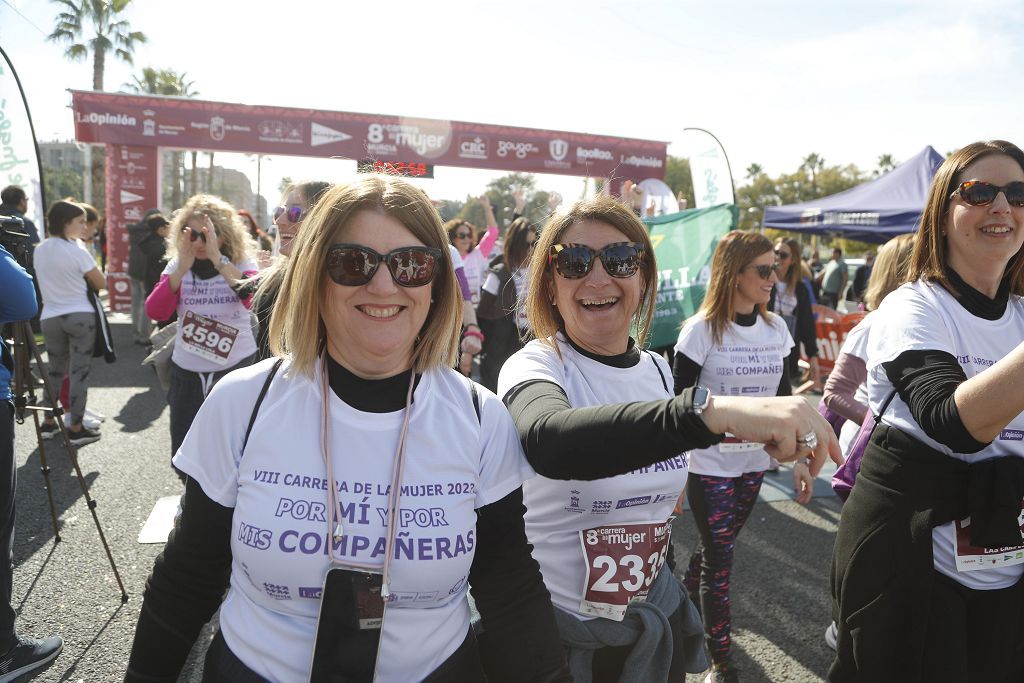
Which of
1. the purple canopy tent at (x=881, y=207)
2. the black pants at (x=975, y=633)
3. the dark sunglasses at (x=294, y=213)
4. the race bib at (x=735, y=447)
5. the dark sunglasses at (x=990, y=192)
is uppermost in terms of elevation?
the purple canopy tent at (x=881, y=207)

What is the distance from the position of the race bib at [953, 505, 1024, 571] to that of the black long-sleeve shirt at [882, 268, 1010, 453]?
37 cm

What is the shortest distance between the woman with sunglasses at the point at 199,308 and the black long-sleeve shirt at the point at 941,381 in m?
3.47

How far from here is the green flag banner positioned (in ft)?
19.7

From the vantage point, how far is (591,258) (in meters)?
1.98

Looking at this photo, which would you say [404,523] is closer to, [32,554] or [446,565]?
[446,565]

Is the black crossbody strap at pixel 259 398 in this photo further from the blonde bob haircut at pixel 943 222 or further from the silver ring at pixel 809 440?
the blonde bob haircut at pixel 943 222

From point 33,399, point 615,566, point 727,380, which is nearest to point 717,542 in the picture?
point 727,380

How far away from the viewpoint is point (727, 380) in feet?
11.2

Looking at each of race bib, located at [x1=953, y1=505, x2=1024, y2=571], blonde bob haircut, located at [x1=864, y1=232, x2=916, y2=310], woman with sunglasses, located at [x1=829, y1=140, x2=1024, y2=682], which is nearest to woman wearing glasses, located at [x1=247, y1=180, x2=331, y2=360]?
woman with sunglasses, located at [x1=829, y1=140, x2=1024, y2=682]

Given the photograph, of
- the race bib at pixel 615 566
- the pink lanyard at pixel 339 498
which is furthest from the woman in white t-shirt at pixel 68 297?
the race bib at pixel 615 566

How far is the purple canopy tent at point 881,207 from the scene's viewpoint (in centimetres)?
1011

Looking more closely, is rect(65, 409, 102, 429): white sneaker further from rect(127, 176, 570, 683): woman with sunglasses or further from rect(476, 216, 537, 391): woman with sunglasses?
rect(127, 176, 570, 683): woman with sunglasses

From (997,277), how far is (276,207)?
10.1ft

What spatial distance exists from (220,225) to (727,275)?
3000 millimetres
